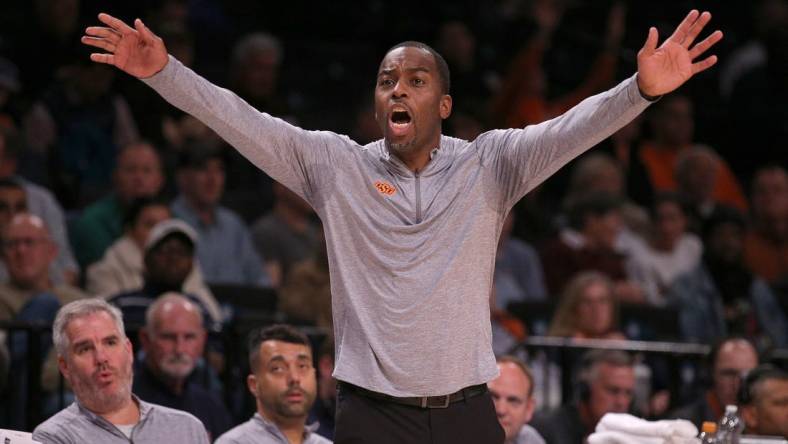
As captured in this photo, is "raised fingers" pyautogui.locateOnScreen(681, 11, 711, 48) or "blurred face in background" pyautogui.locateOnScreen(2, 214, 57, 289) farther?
"blurred face in background" pyautogui.locateOnScreen(2, 214, 57, 289)

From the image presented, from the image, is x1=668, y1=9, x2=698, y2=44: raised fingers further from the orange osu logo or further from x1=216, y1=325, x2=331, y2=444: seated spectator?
x1=216, y1=325, x2=331, y2=444: seated spectator

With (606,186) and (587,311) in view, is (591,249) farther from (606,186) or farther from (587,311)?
(587,311)

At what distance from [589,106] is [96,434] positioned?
2247mm

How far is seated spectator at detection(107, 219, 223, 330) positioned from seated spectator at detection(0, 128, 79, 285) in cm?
59

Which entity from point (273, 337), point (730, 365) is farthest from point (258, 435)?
point (730, 365)

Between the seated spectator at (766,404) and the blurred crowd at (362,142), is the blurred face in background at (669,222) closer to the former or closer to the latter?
the blurred crowd at (362,142)

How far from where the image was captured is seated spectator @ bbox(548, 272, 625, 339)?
7.50m

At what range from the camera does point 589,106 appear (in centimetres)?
319

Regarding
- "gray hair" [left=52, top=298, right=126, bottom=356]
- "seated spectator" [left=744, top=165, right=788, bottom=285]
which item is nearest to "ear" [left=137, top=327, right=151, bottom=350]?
"gray hair" [left=52, top=298, right=126, bottom=356]

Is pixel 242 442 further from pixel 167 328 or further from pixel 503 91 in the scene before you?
pixel 503 91

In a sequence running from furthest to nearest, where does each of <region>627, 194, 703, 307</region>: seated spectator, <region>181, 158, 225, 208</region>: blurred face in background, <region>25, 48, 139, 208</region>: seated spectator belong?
<region>627, 194, 703, 307</region>: seated spectator < <region>25, 48, 139, 208</region>: seated spectator < <region>181, 158, 225, 208</region>: blurred face in background

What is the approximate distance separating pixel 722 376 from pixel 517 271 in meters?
2.10

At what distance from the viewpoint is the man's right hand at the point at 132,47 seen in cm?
312

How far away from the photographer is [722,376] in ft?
22.1
